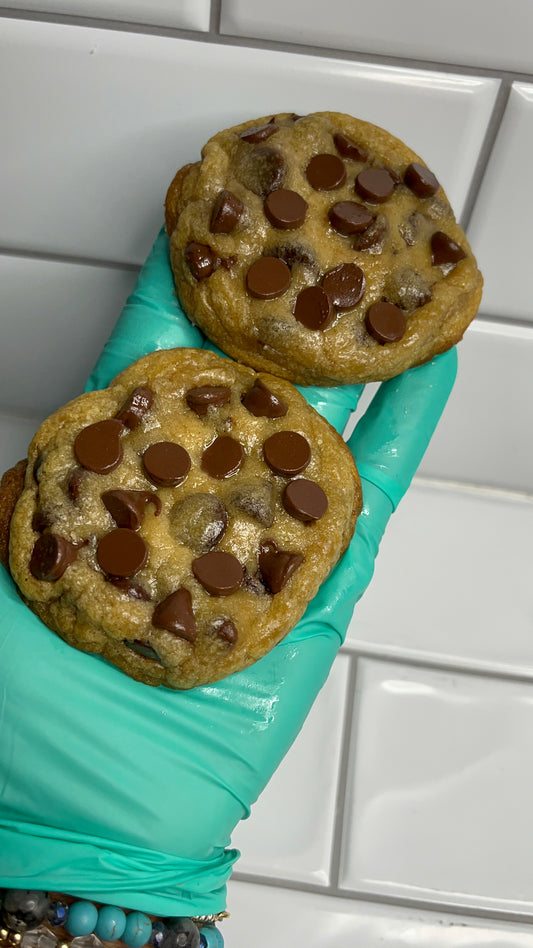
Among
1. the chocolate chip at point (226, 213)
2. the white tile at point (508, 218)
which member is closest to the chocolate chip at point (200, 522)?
the chocolate chip at point (226, 213)

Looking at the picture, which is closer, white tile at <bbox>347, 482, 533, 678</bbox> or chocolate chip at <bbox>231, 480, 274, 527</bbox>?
chocolate chip at <bbox>231, 480, 274, 527</bbox>

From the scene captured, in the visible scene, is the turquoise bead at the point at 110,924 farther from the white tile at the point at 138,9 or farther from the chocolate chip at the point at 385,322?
the white tile at the point at 138,9

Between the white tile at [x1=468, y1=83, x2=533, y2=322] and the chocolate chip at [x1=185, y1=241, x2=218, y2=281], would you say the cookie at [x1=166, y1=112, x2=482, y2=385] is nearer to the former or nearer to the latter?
the chocolate chip at [x1=185, y1=241, x2=218, y2=281]

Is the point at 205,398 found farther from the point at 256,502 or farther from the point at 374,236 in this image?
the point at 374,236

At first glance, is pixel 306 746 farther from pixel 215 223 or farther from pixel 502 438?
pixel 215 223

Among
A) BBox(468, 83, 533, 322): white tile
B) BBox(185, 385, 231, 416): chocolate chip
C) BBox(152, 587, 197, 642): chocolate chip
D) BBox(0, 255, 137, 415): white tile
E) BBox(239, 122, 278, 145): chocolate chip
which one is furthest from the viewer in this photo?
BBox(0, 255, 137, 415): white tile

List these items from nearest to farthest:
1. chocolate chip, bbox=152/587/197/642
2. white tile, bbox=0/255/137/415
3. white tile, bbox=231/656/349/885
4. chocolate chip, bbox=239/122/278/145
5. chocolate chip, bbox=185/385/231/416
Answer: chocolate chip, bbox=152/587/197/642, chocolate chip, bbox=185/385/231/416, chocolate chip, bbox=239/122/278/145, white tile, bbox=231/656/349/885, white tile, bbox=0/255/137/415

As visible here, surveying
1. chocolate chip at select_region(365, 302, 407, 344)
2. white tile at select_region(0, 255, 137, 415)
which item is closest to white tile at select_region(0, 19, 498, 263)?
white tile at select_region(0, 255, 137, 415)

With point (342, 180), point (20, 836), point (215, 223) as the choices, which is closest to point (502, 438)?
point (342, 180)
